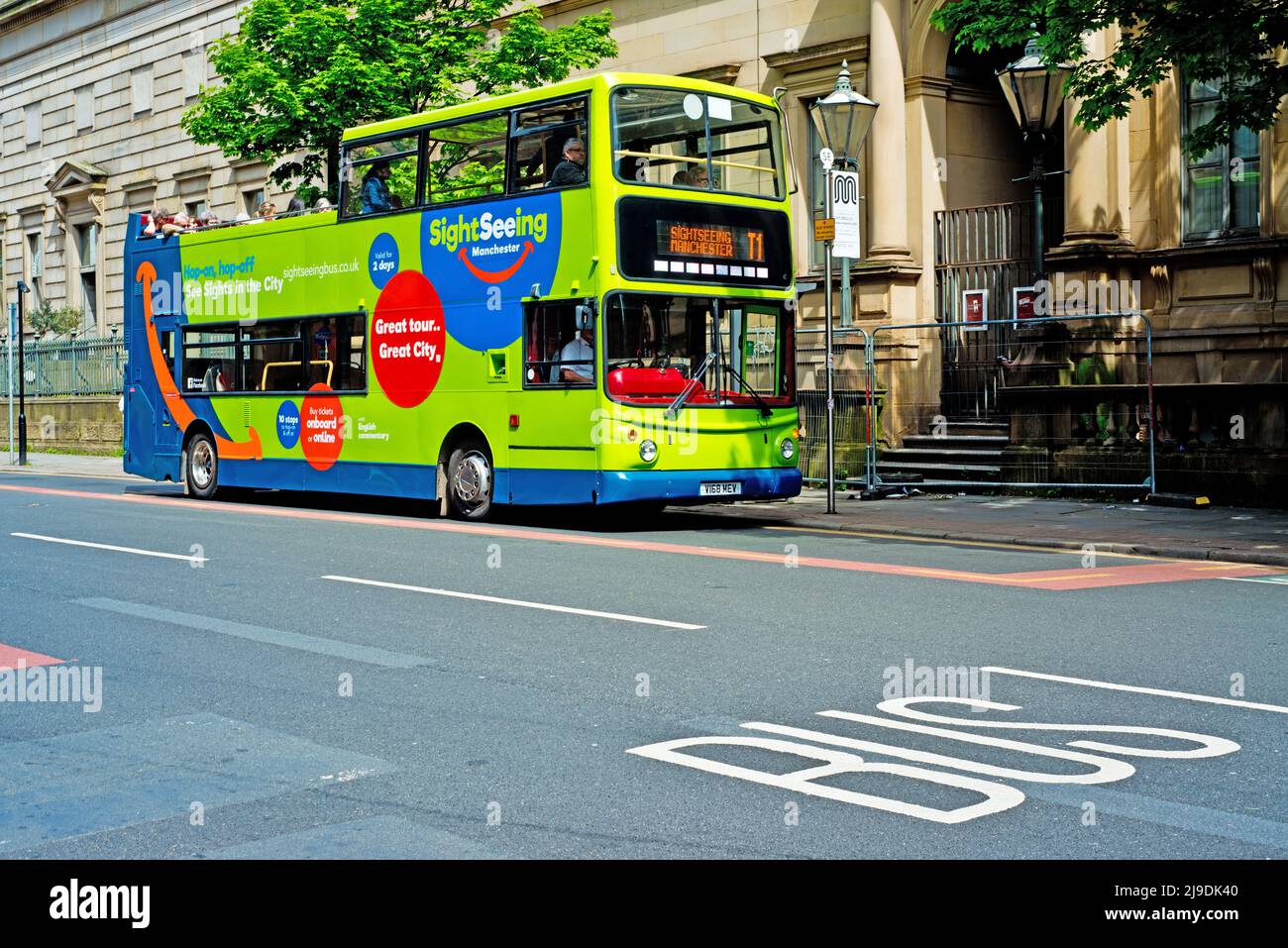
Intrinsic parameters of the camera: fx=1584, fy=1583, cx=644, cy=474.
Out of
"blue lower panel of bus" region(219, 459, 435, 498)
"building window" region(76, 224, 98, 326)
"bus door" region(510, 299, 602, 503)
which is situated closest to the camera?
"bus door" region(510, 299, 602, 503)

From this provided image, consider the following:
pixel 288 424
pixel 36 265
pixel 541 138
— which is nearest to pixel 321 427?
pixel 288 424

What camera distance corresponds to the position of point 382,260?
20.4 metres

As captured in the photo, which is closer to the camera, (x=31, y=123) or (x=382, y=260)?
(x=382, y=260)

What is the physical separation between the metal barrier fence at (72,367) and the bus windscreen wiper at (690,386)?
26.0 metres

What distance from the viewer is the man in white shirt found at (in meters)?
17.7

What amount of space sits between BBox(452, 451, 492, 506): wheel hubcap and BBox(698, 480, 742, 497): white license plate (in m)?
2.85

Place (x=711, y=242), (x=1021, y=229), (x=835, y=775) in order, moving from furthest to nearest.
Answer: (x=1021, y=229)
(x=711, y=242)
(x=835, y=775)

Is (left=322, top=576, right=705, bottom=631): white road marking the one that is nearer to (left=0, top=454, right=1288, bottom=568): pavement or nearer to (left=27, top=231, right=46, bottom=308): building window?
(left=0, top=454, right=1288, bottom=568): pavement

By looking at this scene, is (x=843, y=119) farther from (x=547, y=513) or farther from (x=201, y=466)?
(x=201, y=466)

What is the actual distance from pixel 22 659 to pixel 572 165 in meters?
9.96

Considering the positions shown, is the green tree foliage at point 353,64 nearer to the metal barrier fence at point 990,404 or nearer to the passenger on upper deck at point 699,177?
the metal barrier fence at point 990,404
